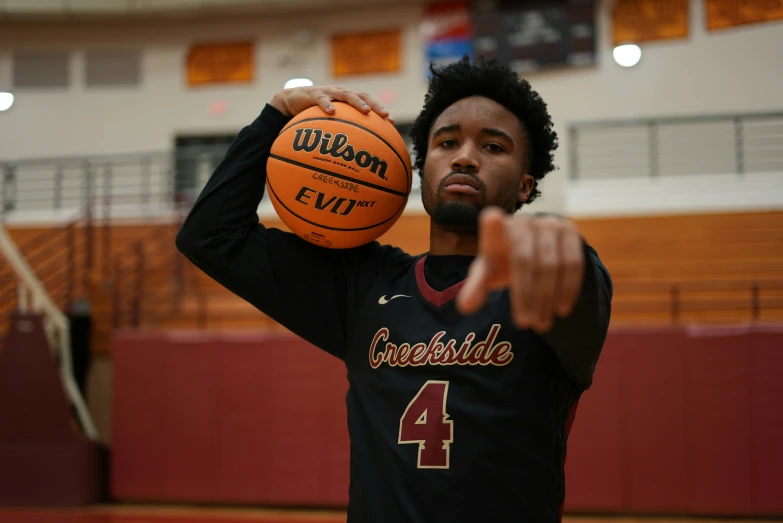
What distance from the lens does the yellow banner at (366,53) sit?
1061 cm

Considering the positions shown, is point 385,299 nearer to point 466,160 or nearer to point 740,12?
point 466,160

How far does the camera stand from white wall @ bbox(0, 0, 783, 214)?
9703 millimetres

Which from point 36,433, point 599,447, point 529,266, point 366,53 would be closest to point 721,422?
point 599,447

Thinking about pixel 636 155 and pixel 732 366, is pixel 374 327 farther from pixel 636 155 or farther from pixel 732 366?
pixel 636 155

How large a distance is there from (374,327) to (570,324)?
0.53 meters

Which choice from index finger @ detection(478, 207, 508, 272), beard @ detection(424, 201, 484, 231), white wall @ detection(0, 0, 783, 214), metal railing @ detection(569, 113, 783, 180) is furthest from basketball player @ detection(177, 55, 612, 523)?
white wall @ detection(0, 0, 783, 214)

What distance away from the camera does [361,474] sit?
1.53 meters

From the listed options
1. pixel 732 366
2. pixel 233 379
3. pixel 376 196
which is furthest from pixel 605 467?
pixel 376 196

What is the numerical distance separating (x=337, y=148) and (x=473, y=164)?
1.24 feet

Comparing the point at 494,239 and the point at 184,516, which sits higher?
the point at 494,239

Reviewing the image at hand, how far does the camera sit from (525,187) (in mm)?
1761

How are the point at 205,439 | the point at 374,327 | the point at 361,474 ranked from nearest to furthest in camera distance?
the point at 361,474 < the point at 374,327 < the point at 205,439

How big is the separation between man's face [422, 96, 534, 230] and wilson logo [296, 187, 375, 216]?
0.18m

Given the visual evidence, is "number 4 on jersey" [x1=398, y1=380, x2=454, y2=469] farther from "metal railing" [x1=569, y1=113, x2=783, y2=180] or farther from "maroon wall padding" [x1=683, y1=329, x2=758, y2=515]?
"metal railing" [x1=569, y1=113, x2=783, y2=180]
